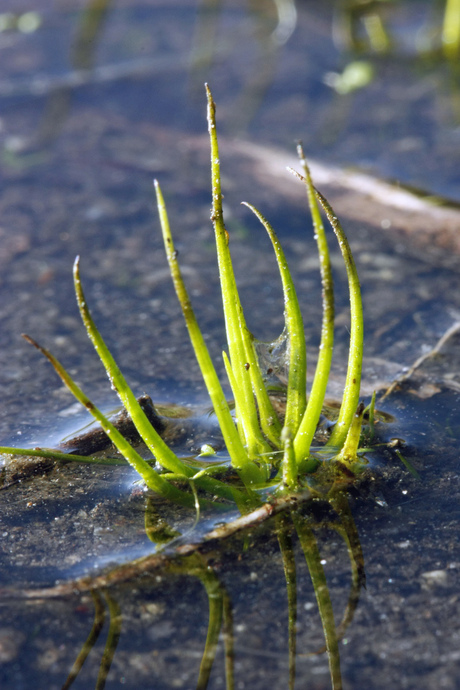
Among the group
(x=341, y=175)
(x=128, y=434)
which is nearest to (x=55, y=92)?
(x=341, y=175)

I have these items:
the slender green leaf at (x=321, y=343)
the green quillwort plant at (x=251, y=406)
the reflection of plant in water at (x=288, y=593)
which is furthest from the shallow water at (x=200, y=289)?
the slender green leaf at (x=321, y=343)

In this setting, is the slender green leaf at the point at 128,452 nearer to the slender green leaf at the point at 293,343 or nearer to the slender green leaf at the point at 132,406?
the slender green leaf at the point at 132,406

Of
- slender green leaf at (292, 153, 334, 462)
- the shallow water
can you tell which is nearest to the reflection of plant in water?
the shallow water

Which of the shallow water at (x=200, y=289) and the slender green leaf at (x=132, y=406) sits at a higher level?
the slender green leaf at (x=132, y=406)

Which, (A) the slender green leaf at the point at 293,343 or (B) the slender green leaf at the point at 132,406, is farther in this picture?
(A) the slender green leaf at the point at 293,343

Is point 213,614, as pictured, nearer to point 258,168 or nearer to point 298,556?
point 298,556

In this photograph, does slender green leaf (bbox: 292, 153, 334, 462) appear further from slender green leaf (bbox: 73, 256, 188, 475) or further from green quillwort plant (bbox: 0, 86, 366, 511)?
slender green leaf (bbox: 73, 256, 188, 475)
